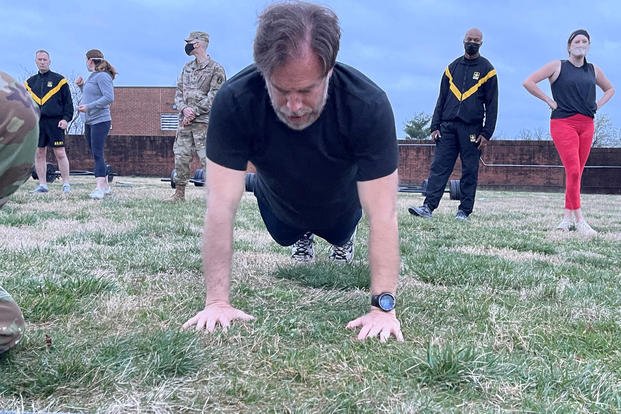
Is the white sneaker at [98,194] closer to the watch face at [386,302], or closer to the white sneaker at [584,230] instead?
the white sneaker at [584,230]

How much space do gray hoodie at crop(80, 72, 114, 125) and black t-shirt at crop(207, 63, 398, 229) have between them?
21.6 feet

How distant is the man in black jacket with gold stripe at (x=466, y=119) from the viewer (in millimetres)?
7570

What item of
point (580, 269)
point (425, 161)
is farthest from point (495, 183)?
point (580, 269)

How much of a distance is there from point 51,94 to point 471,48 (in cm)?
605

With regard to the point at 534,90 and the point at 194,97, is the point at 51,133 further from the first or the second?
the point at 534,90

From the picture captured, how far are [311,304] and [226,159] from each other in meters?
0.78

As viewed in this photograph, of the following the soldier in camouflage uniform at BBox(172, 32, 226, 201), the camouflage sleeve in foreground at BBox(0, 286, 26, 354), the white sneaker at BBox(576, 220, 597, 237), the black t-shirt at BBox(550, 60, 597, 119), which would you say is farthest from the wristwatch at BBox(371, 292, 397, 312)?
the soldier in camouflage uniform at BBox(172, 32, 226, 201)

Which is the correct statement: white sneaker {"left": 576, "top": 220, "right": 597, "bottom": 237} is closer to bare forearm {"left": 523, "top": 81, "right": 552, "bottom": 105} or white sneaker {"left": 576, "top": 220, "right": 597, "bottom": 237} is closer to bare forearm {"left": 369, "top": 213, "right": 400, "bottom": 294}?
bare forearm {"left": 523, "top": 81, "right": 552, "bottom": 105}

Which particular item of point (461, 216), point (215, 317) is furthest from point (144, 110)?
point (215, 317)

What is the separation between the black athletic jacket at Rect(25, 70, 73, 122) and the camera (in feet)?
30.5

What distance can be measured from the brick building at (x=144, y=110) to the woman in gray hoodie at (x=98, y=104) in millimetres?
35841

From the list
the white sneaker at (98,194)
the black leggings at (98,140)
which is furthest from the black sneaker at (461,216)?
the black leggings at (98,140)

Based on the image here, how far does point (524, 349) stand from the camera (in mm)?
2314

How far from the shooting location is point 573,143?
664cm
